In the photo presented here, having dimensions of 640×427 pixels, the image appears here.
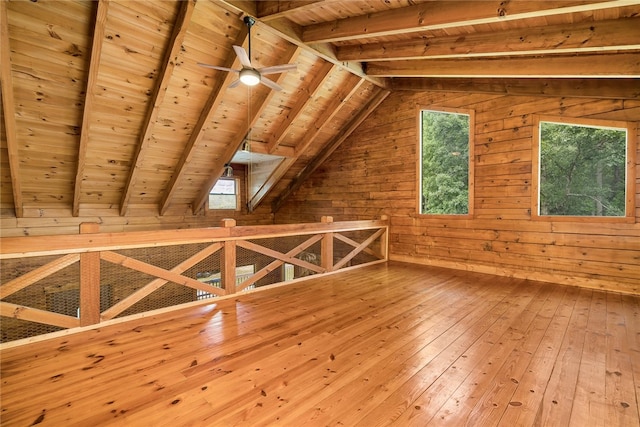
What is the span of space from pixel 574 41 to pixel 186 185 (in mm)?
6046

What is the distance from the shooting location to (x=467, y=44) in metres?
3.38

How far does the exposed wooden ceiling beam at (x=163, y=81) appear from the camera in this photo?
321cm

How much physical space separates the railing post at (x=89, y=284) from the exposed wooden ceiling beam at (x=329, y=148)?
195 inches

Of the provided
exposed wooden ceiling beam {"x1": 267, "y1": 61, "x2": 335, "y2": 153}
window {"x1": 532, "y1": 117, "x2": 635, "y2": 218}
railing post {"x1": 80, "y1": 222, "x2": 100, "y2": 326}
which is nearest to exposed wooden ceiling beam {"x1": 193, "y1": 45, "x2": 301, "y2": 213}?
exposed wooden ceiling beam {"x1": 267, "y1": 61, "x2": 335, "y2": 153}

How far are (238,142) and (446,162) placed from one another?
366 cm

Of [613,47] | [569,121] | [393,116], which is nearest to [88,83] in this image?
[393,116]

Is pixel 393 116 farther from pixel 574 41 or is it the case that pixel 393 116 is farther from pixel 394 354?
pixel 394 354

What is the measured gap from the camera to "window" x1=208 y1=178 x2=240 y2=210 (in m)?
7.25

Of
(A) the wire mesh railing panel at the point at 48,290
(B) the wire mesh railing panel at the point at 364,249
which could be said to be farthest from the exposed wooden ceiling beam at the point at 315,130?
(A) the wire mesh railing panel at the point at 48,290

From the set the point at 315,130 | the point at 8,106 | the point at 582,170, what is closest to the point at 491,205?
the point at 582,170

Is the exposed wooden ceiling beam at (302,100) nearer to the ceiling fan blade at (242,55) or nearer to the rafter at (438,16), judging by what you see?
the rafter at (438,16)

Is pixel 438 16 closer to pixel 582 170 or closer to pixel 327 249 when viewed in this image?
pixel 582 170

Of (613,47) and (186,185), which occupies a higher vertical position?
(613,47)

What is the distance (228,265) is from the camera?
364 centimetres
